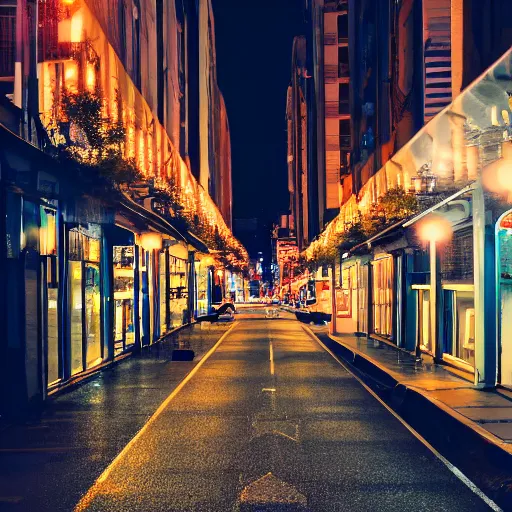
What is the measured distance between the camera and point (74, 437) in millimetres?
10406

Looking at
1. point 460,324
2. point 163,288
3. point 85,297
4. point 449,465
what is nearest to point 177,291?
point 163,288

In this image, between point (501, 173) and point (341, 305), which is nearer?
point (501, 173)

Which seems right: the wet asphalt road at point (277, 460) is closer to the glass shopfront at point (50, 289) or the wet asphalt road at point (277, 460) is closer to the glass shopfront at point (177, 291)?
the glass shopfront at point (50, 289)

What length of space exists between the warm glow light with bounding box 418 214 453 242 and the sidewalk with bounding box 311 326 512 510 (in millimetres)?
3345

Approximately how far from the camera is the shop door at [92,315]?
1931 centimetres

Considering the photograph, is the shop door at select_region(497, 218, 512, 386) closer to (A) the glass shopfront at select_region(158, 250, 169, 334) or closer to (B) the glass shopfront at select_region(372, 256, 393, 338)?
(B) the glass shopfront at select_region(372, 256, 393, 338)

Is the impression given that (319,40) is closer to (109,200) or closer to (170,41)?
(170,41)

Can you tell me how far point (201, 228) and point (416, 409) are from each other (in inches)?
1354

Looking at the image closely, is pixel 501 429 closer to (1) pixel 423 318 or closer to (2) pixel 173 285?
(1) pixel 423 318

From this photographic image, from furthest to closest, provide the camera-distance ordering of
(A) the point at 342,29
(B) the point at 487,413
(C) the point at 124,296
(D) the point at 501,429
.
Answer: (A) the point at 342,29 < (C) the point at 124,296 < (B) the point at 487,413 < (D) the point at 501,429

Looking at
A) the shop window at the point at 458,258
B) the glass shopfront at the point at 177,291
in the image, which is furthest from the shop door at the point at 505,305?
the glass shopfront at the point at 177,291

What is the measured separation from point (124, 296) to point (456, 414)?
1680cm

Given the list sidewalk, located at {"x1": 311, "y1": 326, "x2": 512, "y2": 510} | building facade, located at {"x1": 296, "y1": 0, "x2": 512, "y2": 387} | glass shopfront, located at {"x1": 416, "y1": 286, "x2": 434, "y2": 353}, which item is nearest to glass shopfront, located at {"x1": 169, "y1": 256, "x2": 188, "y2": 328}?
building facade, located at {"x1": 296, "y1": 0, "x2": 512, "y2": 387}

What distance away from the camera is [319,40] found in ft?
321
